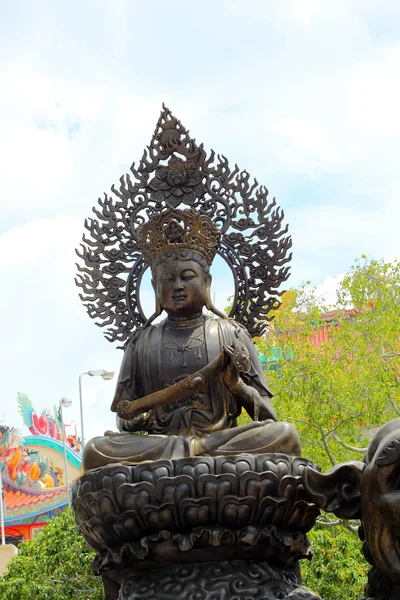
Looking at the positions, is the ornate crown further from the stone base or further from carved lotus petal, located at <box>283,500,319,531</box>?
the stone base

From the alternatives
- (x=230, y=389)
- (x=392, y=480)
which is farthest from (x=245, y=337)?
(x=392, y=480)

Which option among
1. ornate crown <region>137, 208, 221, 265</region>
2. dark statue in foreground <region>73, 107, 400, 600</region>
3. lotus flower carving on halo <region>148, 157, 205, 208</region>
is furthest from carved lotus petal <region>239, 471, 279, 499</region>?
lotus flower carving on halo <region>148, 157, 205, 208</region>

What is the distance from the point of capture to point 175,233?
5672 mm

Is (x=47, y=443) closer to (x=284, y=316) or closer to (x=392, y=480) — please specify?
(x=284, y=316)

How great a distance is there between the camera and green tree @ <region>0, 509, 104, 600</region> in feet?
41.0

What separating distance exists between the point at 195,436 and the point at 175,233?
1.37 m

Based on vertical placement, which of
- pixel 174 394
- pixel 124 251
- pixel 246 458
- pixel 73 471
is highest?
pixel 124 251

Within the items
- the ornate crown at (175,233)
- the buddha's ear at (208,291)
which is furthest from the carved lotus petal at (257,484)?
the ornate crown at (175,233)

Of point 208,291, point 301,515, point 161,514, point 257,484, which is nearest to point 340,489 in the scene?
point 257,484

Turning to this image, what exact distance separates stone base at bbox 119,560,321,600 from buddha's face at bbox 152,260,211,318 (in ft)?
5.88

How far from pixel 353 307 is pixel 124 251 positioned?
10075 millimetres

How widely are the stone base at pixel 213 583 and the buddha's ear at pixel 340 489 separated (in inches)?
29.9

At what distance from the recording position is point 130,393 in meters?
5.59

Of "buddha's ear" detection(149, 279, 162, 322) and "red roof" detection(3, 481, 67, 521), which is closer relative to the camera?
"buddha's ear" detection(149, 279, 162, 322)
